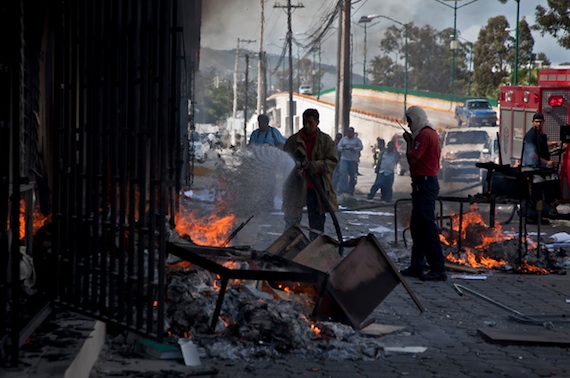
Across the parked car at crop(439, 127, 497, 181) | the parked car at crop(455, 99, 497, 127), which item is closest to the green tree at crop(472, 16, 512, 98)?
the parked car at crop(455, 99, 497, 127)

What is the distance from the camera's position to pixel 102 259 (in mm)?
5102

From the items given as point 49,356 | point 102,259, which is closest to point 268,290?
point 102,259

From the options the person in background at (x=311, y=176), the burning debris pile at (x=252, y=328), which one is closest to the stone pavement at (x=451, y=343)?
the burning debris pile at (x=252, y=328)

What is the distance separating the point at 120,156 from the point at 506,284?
5608 mm

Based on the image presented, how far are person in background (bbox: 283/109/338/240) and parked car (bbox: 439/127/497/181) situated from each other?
18.9m

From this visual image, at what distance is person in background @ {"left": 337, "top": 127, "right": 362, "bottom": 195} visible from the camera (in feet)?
78.1

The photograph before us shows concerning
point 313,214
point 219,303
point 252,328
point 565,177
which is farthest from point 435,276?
point 565,177

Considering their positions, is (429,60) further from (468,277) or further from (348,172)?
(468,277)

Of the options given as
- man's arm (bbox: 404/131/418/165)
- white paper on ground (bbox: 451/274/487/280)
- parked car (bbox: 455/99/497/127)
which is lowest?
white paper on ground (bbox: 451/274/487/280)

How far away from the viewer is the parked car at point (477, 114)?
173 ft

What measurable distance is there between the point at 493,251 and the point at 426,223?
185 cm

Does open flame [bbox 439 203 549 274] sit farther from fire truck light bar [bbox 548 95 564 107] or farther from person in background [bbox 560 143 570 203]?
fire truck light bar [bbox 548 95 564 107]

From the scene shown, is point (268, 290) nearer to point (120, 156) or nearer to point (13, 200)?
point (120, 156)

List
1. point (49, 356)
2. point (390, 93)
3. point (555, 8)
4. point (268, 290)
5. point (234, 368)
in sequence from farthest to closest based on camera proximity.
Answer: point (390, 93) → point (555, 8) → point (268, 290) → point (234, 368) → point (49, 356)
